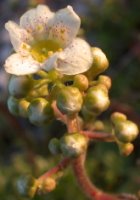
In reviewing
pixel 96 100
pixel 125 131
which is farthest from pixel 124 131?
pixel 96 100

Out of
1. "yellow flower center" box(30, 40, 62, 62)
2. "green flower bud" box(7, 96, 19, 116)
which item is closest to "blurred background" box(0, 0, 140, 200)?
"yellow flower center" box(30, 40, 62, 62)

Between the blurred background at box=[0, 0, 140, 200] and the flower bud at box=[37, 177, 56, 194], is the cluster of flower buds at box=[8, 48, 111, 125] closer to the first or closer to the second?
the flower bud at box=[37, 177, 56, 194]

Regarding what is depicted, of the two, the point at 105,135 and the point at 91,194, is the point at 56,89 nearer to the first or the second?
the point at 105,135

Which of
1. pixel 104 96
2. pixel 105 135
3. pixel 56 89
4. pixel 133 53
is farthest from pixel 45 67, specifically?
pixel 133 53

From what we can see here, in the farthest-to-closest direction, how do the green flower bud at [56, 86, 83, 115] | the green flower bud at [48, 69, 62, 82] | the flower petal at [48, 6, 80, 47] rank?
1. the flower petal at [48, 6, 80, 47]
2. the green flower bud at [48, 69, 62, 82]
3. the green flower bud at [56, 86, 83, 115]

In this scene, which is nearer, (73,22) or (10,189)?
(73,22)

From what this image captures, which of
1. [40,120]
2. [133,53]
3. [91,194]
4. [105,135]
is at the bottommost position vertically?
[133,53]
